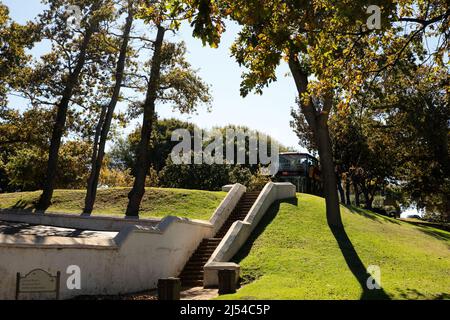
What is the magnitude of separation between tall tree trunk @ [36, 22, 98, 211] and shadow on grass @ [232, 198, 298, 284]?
11509 millimetres

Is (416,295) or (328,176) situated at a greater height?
(328,176)

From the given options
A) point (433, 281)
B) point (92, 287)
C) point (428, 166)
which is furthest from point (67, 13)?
point (428, 166)

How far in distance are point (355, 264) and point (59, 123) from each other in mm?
16970

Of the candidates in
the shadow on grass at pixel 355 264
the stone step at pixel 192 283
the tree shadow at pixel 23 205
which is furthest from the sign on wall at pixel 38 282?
the tree shadow at pixel 23 205

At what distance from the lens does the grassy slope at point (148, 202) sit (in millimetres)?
22781

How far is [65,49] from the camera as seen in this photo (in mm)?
24469

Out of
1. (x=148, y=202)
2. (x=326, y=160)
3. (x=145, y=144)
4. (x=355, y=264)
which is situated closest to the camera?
(x=355, y=264)

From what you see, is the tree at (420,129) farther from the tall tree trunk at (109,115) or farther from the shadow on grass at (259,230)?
the tall tree trunk at (109,115)

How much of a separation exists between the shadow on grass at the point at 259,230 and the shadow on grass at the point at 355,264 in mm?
2780

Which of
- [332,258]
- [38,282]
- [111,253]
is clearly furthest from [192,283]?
[38,282]

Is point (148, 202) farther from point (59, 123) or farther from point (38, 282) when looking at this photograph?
point (38, 282)

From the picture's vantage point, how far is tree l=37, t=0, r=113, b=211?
916 inches

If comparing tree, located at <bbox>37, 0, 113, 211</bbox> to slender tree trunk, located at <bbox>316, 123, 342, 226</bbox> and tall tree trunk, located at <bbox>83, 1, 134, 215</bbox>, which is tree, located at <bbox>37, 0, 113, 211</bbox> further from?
slender tree trunk, located at <bbox>316, 123, 342, 226</bbox>
